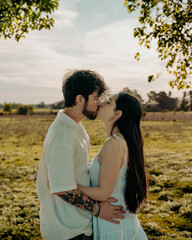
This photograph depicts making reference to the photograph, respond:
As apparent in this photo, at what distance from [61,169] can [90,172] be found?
1.39 ft

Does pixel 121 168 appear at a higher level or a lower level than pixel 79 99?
lower

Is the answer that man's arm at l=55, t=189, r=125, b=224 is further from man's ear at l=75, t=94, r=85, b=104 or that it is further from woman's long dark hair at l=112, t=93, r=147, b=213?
man's ear at l=75, t=94, r=85, b=104

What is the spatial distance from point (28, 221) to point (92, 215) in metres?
4.10

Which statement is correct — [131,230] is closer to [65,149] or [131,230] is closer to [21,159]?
[65,149]

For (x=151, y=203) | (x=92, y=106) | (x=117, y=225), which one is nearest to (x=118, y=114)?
(x=92, y=106)

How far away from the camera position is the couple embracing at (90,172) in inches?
→ 90.4

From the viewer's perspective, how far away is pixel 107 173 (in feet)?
7.72

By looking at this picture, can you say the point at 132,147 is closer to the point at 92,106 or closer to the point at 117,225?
the point at 92,106

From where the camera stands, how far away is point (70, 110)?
267cm

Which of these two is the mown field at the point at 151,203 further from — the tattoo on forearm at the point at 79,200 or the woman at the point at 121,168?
the tattoo on forearm at the point at 79,200

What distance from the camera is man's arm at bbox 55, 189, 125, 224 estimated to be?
2295 mm

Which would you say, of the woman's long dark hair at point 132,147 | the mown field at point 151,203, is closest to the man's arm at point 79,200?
the woman's long dark hair at point 132,147

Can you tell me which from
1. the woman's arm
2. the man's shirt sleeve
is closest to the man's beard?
the woman's arm

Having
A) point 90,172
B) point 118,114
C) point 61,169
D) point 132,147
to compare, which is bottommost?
point 90,172
